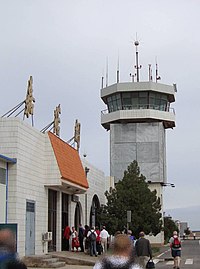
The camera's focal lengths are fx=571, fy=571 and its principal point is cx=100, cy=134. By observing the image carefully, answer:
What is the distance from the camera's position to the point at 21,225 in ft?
78.6

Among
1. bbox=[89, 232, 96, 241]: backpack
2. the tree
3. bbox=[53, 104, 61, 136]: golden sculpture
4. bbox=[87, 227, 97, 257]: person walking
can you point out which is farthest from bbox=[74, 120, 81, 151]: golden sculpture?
bbox=[89, 232, 96, 241]: backpack

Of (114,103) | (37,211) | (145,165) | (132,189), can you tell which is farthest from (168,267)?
(114,103)

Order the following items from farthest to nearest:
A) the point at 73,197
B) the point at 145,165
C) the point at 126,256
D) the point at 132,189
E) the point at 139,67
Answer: the point at 139,67
the point at 145,165
the point at 132,189
the point at 73,197
the point at 126,256

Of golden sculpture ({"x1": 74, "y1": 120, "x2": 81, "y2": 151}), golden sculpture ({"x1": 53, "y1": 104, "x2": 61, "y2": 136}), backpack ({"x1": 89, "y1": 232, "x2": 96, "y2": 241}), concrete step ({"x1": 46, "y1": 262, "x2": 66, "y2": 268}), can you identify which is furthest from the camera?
golden sculpture ({"x1": 74, "y1": 120, "x2": 81, "y2": 151})

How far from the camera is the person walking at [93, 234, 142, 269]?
630 cm

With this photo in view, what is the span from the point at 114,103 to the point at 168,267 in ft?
124

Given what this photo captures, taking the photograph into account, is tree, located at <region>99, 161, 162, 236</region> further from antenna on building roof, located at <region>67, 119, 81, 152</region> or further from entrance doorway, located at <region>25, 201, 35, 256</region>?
entrance doorway, located at <region>25, 201, 35, 256</region>

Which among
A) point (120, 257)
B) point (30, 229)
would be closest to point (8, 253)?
point (120, 257)

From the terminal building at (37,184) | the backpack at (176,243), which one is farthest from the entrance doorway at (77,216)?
the backpack at (176,243)

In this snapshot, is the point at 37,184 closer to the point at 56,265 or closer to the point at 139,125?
the point at 56,265

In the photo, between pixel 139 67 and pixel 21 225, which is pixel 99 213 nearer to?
pixel 21 225

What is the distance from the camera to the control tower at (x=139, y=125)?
59750 millimetres

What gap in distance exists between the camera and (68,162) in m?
30.4

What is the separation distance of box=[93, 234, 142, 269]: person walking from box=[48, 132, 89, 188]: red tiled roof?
21357 millimetres
